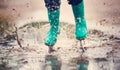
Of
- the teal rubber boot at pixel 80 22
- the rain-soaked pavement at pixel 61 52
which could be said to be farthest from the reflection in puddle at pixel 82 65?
the teal rubber boot at pixel 80 22

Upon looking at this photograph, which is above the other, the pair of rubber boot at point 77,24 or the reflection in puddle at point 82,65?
the pair of rubber boot at point 77,24

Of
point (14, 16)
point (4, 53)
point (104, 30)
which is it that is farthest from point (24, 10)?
point (104, 30)

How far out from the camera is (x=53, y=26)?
111 inches

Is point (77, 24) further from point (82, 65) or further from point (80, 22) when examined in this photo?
point (82, 65)

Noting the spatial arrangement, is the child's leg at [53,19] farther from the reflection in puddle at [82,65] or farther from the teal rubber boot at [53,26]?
the reflection in puddle at [82,65]

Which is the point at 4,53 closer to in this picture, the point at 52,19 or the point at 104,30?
the point at 52,19

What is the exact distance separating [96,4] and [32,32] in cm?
36

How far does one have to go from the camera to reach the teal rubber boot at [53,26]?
284 cm

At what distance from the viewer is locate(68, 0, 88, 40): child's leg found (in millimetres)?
2824

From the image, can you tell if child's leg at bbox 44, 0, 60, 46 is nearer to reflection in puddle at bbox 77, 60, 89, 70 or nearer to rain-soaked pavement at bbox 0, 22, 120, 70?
rain-soaked pavement at bbox 0, 22, 120, 70

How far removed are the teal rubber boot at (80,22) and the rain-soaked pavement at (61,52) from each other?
3 centimetres

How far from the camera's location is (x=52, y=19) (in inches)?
112

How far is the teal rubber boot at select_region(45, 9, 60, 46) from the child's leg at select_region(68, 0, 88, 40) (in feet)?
0.30

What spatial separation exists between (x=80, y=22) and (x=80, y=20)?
0.03 feet
